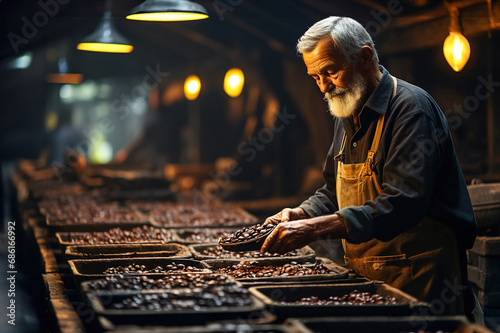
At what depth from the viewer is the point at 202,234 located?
215 inches

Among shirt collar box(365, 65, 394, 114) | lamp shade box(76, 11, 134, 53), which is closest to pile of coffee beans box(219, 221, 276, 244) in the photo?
shirt collar box(365, 65, 394, 114)

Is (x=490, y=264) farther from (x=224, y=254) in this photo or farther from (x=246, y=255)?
(x=224, y=254)

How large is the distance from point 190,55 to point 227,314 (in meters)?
12.2

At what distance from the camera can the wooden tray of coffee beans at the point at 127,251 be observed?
167 inches

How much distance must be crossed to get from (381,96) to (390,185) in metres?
0.55

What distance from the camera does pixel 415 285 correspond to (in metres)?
3.36

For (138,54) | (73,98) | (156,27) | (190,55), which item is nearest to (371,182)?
(156,27)

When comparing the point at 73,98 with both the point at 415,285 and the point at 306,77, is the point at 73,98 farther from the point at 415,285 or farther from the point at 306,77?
the point at 415,285

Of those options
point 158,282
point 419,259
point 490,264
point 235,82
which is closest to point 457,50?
point 490,264

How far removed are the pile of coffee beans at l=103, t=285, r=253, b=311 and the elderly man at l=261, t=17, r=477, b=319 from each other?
489 millimetres

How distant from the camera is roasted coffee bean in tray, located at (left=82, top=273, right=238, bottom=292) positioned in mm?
3123

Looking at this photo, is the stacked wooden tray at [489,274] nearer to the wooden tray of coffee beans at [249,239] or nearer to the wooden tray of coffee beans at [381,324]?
the wooden tray of coffee beans at [249,239]

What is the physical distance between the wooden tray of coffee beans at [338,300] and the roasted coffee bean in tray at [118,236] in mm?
1836

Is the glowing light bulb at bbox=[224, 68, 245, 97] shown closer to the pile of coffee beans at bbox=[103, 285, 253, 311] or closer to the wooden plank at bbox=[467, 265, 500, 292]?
the wooden plank at bbox=[467, 265, 500, 292]
